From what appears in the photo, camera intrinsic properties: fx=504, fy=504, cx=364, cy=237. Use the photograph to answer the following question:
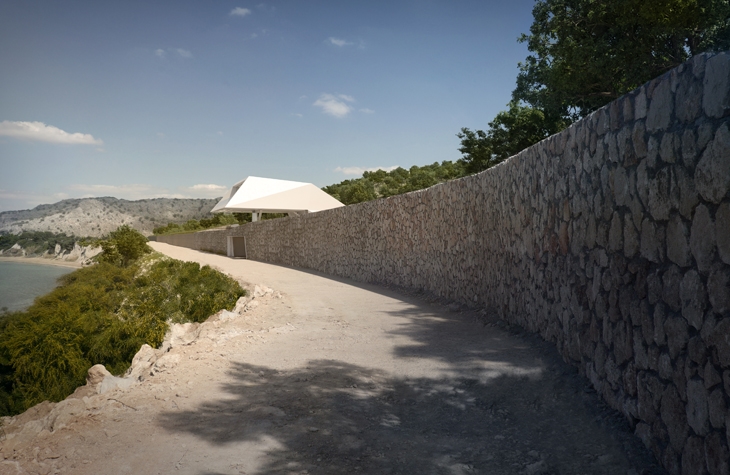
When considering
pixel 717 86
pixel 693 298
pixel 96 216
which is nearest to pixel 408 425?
pixel 693 298

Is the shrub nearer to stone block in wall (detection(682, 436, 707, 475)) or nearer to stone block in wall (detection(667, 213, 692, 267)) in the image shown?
stone block in wall (detection(682, 436, 707, 475))

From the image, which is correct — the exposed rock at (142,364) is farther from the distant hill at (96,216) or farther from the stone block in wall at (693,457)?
the distant hill at (96,216)

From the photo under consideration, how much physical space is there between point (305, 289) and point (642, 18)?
11603 millimetres

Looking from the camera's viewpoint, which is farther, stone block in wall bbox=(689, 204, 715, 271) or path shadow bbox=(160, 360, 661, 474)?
path shadow bbox=(160, 360, 661, 474)

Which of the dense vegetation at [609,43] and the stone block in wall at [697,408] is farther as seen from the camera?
the dense vegetation at [609,43]

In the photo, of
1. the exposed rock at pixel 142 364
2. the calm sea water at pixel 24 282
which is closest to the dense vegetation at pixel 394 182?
the calm sea water at pixel 24 282

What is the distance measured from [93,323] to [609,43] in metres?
16.1

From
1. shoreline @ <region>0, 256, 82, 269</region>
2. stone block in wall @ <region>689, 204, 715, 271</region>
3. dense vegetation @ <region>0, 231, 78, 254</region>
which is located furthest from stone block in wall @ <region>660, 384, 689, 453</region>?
shoreline @ <region>0, 256, 82, 269</region>

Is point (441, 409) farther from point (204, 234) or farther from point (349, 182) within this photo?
point (349, 182)

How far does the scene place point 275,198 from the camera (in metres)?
34.2

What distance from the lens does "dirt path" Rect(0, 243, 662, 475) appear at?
131 inches

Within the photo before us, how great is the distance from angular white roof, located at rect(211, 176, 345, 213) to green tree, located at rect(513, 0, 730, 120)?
19382 mm

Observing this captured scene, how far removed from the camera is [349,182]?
180ft

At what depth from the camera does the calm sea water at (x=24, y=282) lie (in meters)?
15.9
